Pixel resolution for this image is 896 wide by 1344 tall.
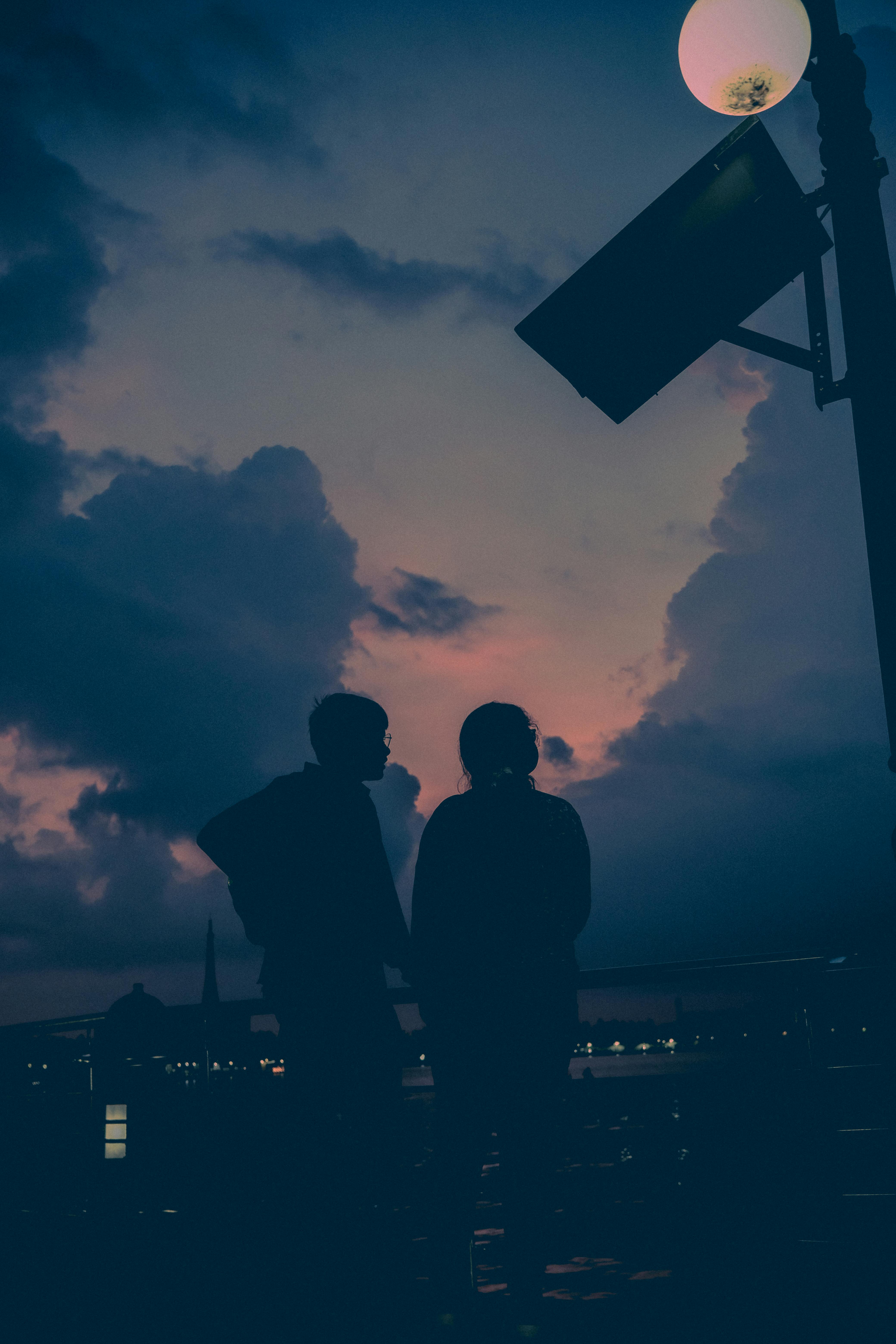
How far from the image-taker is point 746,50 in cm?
312

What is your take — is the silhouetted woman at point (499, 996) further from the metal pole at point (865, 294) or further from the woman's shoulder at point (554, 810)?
the metal pole at point (865, 294)

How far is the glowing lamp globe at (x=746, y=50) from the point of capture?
10.1 ft

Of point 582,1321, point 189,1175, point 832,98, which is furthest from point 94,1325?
point 832,98

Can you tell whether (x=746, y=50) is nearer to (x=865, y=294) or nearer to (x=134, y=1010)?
(x=865, y=294)

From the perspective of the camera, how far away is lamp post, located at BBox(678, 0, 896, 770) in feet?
9.70

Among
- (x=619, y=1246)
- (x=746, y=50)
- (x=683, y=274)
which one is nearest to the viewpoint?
(x=746, y=50)

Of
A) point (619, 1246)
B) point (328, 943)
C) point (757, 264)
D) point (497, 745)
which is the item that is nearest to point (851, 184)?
point (757, 264)

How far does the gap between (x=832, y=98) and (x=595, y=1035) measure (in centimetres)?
378

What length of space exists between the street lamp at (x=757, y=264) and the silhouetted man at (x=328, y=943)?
181cm

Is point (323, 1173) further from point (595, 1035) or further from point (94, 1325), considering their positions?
point (94, 1325)

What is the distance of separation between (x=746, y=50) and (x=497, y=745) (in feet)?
8.84

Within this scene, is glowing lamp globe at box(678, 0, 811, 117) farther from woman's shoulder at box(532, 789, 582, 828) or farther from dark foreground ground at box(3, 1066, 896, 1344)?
dark foreground ground at box(3, 1066, 896, 1344)

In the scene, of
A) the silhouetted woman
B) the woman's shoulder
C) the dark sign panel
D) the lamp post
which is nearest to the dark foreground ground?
the silhouetted woman

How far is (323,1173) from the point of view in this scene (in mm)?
2498
